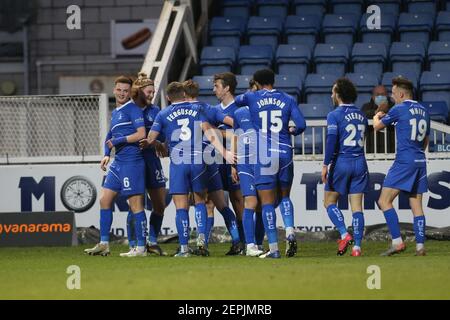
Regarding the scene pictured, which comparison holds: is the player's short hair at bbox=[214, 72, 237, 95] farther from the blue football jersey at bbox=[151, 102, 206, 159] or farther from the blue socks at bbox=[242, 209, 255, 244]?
the blue socks at bbox=[242, 209, 255, 244]

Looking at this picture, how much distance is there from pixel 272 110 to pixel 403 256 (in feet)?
7.19

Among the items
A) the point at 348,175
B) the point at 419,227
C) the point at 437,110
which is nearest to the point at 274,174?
the point at 348,175

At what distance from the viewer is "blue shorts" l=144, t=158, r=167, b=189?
583 inches

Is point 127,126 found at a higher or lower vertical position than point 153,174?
higher

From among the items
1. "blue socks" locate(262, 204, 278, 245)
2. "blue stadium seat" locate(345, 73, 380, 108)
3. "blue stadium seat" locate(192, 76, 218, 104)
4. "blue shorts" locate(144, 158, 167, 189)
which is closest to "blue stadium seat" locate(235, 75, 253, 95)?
"blue stadium seat" locate(192, 76, 218, 104)

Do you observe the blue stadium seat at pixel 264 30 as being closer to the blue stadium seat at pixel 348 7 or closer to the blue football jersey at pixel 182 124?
the blue stadium seat at pixel 348 7

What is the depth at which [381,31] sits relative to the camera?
2155cm

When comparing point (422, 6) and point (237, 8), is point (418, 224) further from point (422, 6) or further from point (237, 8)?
point (237, 8)

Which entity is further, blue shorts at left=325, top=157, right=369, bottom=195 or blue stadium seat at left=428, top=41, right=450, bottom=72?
blue stadium seat at left=428, top=41, right=450, bottom=72

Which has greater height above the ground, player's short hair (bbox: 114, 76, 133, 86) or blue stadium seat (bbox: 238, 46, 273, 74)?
blue stadium seat (bbox: 238, 46, 273, 74)

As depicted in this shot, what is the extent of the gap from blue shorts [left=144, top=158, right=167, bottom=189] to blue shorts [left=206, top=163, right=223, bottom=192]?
2.05 feet

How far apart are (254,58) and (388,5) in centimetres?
286

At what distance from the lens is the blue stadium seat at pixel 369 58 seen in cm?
2081
